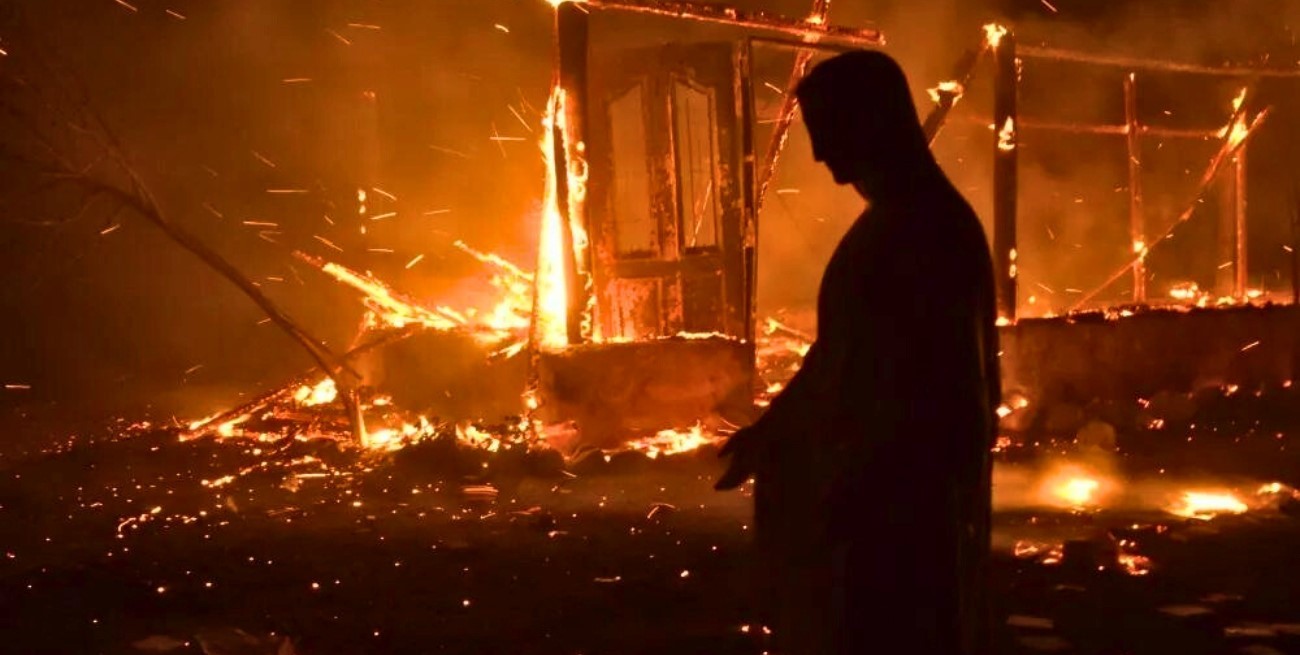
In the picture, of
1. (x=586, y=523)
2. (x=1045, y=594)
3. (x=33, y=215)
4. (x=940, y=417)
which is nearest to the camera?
(x=940, y=417)

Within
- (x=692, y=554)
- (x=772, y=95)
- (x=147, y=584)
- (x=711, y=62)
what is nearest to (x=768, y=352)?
(x=772, y=95)

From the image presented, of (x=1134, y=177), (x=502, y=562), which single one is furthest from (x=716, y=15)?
(x=1134, y=177)

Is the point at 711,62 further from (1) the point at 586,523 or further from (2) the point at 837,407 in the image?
(2) the point at 837,407

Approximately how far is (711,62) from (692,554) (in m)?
5.07

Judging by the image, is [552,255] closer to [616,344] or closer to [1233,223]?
[616,344]

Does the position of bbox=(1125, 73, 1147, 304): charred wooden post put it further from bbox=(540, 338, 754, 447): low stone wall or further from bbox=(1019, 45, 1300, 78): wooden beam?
bbox=(540, 338, 754, 447): low stone wall

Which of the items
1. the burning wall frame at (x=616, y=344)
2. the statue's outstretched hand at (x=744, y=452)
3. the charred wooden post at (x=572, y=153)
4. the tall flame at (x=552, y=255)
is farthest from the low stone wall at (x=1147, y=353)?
the statue's outstretched hand at (x=744, y=452)

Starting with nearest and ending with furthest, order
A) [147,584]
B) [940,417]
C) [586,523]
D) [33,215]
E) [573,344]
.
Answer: [940,417]
[147,584]
[586,523]
[573,344]
[33,215]

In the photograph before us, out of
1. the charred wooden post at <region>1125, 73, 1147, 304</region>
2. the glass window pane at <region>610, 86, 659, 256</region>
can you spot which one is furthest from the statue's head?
the charred wooden post at <region>1125, 73, 1147, 304</region>

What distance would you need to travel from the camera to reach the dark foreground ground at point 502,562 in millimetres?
4781

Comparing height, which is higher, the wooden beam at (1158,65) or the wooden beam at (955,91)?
the wooden beam at (1158,65)

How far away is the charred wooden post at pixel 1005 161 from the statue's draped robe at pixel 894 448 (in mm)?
7580

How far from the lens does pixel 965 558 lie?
226 cm

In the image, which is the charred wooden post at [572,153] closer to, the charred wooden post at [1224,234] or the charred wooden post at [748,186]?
the charred wooden post at [748,186]
